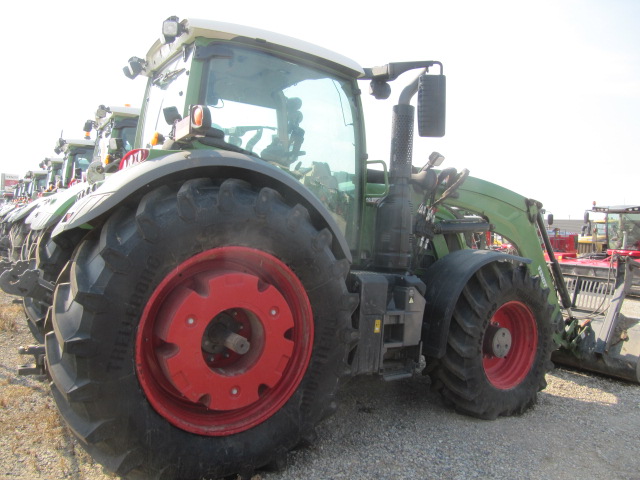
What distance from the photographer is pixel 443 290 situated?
3730mm

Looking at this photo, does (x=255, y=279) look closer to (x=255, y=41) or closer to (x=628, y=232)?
(x=255, y=41)

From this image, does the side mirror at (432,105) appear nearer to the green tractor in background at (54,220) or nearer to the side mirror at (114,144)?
the green tractor in background at (54,220)

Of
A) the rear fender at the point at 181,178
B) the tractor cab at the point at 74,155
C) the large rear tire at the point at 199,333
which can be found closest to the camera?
the large rear tire at the point at 199,333

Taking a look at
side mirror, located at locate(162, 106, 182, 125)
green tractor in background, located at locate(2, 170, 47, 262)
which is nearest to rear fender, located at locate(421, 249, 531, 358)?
side mirror, located at locate(162, 106, 182, 125)

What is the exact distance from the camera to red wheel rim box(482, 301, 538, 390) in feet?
13.5

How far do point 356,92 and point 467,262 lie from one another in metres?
1.50

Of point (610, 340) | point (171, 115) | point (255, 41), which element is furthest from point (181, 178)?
point (610, 340)

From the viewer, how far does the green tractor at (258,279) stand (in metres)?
2.26

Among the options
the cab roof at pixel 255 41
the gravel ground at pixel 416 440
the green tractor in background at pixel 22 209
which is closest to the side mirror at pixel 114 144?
the cab roof at pixel 255 41

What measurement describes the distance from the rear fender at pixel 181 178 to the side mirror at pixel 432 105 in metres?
1.10

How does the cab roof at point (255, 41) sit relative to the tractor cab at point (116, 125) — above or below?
below

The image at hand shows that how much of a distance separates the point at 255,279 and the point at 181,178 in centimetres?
63

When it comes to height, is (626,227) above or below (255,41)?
below

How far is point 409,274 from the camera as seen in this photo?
3779mm
